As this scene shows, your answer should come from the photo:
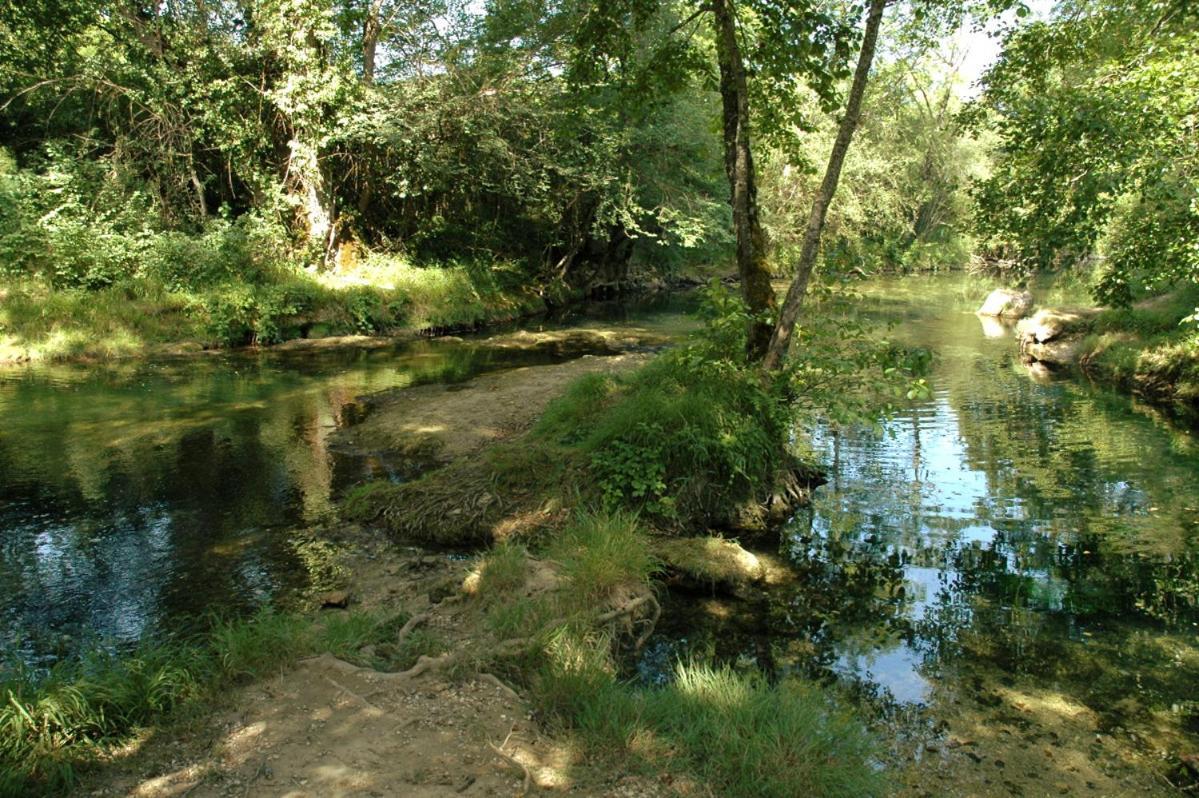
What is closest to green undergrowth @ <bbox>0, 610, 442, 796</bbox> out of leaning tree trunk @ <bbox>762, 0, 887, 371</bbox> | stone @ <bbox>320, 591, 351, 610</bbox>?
stone @ <bbox>320, 591, 351, 610</bbox>

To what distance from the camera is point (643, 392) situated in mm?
8938

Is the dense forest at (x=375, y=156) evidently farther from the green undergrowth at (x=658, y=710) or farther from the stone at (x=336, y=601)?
the stone at (x=336, y=601)

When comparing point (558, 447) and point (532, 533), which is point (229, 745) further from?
point (558, 447)

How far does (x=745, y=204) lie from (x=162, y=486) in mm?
7615

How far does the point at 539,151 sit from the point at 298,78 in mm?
6302

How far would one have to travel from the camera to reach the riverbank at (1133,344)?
14.5m

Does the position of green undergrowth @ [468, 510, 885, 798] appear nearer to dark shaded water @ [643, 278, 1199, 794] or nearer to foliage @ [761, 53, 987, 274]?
dark shaded water @ [643, 278, 1199, 794]

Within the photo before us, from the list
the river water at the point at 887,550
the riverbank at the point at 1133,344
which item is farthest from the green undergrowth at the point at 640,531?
the riverbank at the point at 1133,344

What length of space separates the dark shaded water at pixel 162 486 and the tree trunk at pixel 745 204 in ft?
17.3

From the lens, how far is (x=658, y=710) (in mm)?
4438

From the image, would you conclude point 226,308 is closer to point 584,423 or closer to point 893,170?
point 584,423

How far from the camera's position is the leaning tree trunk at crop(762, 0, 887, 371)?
844 centimetres

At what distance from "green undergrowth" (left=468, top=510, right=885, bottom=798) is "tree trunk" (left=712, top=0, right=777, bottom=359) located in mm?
4790

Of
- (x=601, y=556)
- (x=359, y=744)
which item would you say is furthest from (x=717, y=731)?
(x=601, y=556)
